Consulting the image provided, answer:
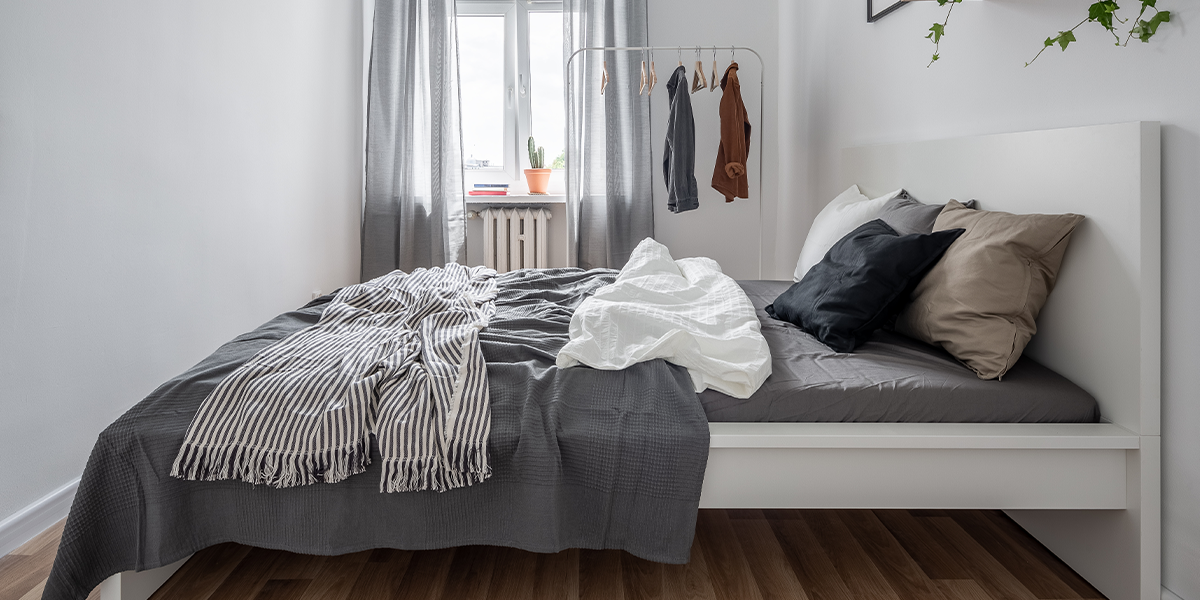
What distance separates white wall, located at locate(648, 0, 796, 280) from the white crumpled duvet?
2.48 metres

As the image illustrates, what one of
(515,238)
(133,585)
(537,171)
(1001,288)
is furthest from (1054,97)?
(515,238)

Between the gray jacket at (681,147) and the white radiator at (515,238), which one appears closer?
the gray jacket at (681,147)

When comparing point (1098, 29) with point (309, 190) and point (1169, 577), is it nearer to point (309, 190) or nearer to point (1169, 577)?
point (1169, 577)

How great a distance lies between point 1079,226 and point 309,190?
335 centimetres

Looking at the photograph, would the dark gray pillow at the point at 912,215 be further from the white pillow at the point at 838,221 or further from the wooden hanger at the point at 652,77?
A: the wooden hanger at the point at 652,77

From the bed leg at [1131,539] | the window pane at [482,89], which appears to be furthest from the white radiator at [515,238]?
the bed leg at [1131,539]

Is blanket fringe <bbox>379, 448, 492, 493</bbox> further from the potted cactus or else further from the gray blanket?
the potted cactus

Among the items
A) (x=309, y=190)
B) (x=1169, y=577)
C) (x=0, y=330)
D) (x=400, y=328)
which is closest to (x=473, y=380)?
(x=400, y=328)

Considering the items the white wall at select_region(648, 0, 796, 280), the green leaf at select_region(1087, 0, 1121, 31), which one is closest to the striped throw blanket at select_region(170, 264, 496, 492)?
the green leaf at select_region(1087, 0, 1121, 31)

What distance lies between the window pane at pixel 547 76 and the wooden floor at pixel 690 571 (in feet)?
10.6

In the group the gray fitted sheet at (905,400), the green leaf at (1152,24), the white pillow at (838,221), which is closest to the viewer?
the green leaf at (1152,24)

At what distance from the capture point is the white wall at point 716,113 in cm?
439

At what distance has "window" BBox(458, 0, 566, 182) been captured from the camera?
180 inches

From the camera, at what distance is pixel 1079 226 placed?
1630 millimetres
